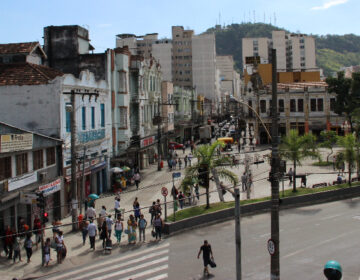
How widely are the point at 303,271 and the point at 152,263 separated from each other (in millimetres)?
5978

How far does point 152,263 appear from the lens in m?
18.1

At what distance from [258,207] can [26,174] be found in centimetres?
1332

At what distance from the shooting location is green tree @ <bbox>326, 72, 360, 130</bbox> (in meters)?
55.9

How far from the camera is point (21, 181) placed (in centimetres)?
2253

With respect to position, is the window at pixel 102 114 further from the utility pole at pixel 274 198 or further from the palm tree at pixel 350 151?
the utility pole at pixel 274 198

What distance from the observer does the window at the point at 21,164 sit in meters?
22.5

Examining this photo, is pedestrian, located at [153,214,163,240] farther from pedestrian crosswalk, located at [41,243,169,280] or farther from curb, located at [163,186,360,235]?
pedestrian crosswalk, located at [41,243,169,280]

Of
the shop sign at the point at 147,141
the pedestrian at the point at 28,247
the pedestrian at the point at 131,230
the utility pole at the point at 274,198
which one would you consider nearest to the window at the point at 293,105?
the shop sign at the point at 147,141

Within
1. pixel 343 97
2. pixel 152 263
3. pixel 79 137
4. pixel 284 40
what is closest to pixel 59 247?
pixel 152 263

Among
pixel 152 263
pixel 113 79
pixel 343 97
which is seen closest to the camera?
pixel 152 263

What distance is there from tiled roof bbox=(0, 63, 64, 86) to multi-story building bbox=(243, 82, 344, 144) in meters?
38.6

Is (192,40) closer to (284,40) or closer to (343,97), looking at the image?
(284,40)

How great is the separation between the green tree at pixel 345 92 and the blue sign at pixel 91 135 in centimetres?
3532

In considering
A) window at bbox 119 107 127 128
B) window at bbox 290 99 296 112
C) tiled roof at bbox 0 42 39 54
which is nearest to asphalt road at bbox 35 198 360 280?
→ window at bbox 119 107 127 128
